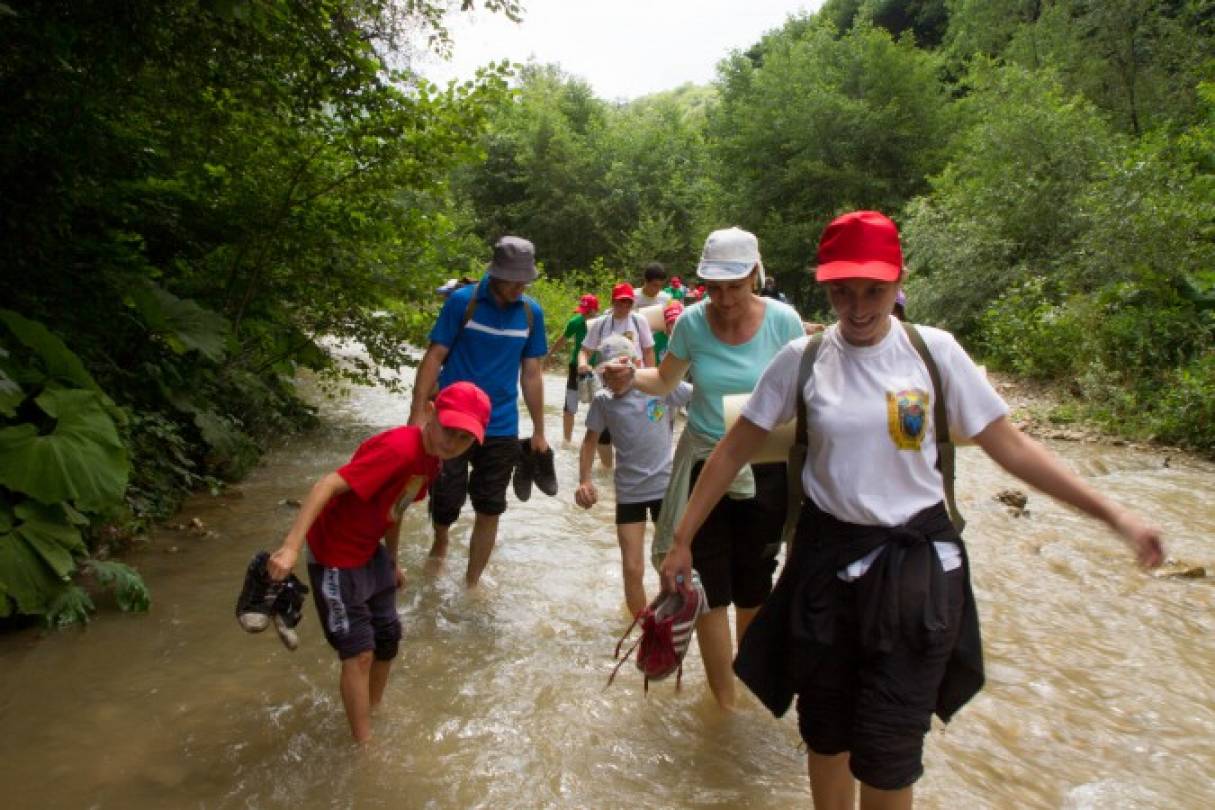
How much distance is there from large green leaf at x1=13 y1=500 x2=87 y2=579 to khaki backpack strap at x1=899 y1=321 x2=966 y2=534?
3.98m

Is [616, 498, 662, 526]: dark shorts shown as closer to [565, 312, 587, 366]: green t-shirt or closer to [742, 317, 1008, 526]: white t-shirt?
[742, 317, 1008, 526]: white t-shirt

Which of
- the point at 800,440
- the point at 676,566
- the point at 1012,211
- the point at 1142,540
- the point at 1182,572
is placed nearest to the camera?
the point at 1142,540

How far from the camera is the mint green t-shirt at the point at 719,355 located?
3.57 m

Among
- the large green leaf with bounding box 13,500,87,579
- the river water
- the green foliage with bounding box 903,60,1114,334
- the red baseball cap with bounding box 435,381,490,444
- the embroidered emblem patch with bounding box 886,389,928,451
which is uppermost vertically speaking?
the green foliage with bounding box 903,60,1114,334

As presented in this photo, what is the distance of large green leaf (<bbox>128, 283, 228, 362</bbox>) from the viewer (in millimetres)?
5812

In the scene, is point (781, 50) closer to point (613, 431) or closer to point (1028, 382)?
point (1028, 382)

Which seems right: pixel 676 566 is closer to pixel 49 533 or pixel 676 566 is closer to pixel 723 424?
pixel 723 424

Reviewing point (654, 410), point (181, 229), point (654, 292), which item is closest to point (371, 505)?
point (654, 410)

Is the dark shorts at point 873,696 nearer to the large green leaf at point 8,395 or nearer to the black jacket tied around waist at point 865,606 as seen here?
the black jacket tied around waist at point 865,606

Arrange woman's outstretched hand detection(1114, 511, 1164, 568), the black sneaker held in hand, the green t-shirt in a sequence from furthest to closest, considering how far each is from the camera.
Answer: the green t-shirt
the black sneaker held in hand
woman's outstretched hand detection(1114, 511, 1164, 568)

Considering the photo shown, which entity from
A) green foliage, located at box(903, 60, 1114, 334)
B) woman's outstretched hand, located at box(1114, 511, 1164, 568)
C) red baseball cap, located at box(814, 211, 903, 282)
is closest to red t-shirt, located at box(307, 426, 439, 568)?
red baseball cap, located at box(814, 211, 903, 282)

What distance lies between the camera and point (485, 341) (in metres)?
5.08

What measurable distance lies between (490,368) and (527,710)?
77.4 inches

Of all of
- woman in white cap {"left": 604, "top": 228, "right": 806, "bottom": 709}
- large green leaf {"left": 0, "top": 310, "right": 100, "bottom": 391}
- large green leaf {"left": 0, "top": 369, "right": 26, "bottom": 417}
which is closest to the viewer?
woman in white cap {"left": 604, "top": 228, "right": 806, "bottom": 709}
